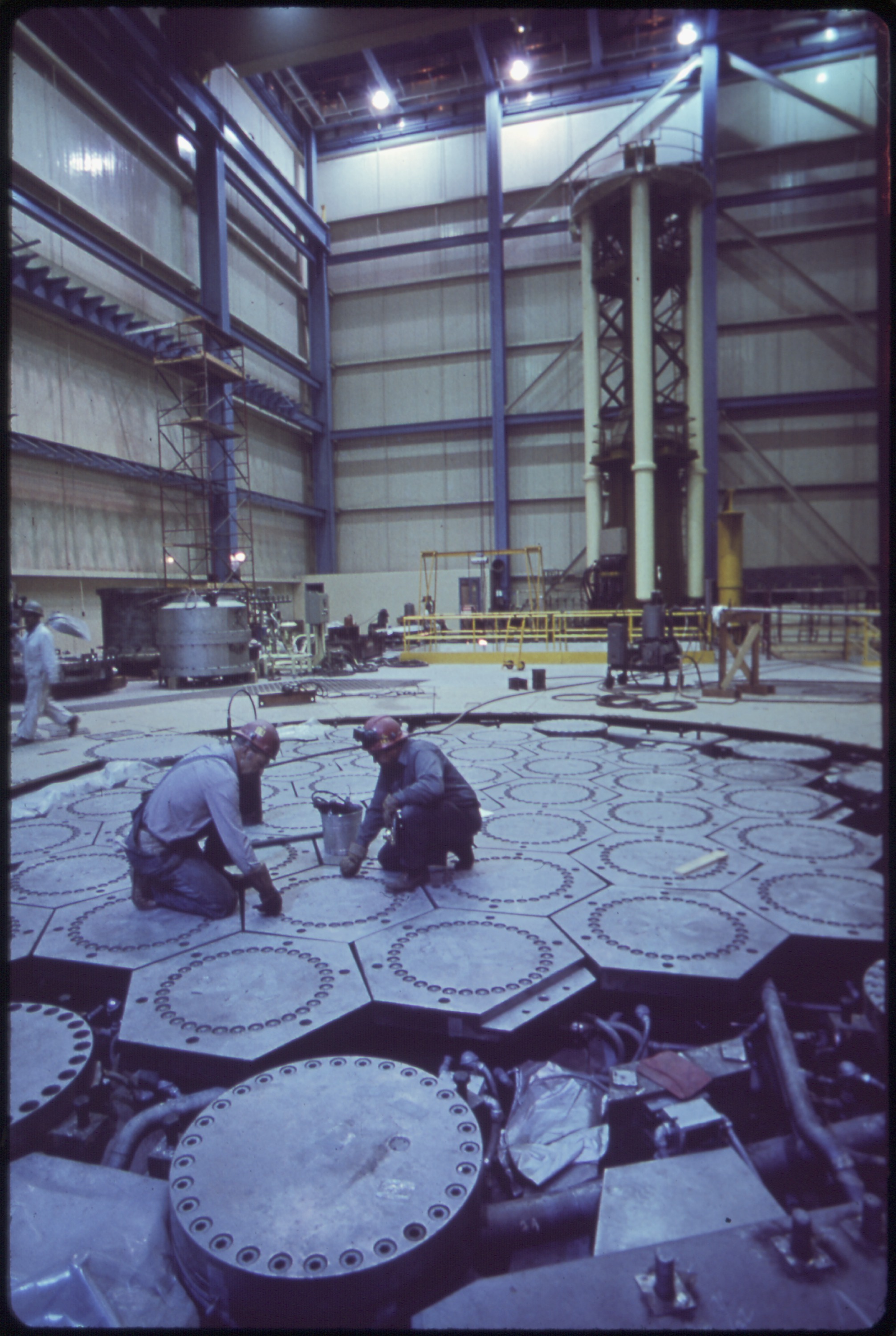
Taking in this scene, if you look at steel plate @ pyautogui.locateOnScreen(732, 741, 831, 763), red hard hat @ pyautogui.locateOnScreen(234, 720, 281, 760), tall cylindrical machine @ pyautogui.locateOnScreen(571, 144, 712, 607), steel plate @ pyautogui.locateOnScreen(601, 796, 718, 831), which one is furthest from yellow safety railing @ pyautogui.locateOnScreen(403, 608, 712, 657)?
red hard hat @ pyautogui.locateOnScreen(234, 720, 281, 760)

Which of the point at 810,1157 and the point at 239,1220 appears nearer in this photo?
the point at 239,1220

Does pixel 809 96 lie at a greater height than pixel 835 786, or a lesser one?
greater

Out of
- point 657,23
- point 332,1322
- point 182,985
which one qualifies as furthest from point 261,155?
point 332,1322

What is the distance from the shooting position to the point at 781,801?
18.4ft

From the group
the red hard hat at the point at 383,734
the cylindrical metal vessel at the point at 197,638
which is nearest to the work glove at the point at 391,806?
the red hard hat at the point at 383,734

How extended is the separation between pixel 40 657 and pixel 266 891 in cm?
607

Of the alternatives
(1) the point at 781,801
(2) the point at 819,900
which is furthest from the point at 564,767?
(2) the point at 819,900

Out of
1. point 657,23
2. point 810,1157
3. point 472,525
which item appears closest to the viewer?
point 810,1157

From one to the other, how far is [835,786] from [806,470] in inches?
728

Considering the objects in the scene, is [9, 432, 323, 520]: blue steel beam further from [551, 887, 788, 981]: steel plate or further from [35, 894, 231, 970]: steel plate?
[551, 887, 788, 981]: steel plate

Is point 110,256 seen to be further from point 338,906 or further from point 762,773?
point 338,906

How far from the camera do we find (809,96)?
18109 millimetres

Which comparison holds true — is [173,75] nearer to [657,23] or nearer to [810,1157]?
[657,23]

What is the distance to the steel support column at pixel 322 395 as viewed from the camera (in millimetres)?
25359
